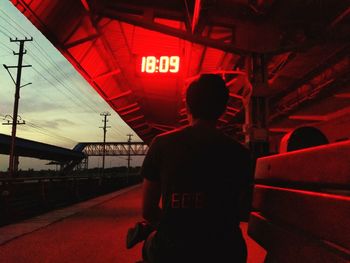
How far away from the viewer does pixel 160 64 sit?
472 inches

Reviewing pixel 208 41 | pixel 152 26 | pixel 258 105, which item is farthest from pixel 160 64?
pixel 258 105

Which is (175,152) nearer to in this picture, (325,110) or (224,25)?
(224,25)

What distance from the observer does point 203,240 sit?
1752 millimetres

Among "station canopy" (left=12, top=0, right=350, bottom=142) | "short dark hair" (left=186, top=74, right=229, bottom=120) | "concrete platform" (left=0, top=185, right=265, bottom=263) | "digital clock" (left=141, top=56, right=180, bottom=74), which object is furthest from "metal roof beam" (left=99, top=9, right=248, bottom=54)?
"short dark hair" (left=186, top=74, right=229, bottom=120)

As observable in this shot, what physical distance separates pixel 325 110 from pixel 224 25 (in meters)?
10.8

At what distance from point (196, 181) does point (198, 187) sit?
0.03 metres

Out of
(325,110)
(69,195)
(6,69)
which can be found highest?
(6,69)

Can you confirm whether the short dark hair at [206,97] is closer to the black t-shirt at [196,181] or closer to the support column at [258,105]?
the black t-shirt at [196,181]

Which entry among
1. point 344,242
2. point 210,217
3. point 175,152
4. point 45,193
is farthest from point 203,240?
point 45,193

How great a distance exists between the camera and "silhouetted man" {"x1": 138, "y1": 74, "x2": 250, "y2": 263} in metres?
1.76

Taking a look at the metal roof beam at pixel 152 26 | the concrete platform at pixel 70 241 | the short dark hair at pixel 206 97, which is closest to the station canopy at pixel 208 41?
the metal roof beam at pixel 152 26

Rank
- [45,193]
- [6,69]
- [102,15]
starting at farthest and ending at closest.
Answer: [6,69] → [45,193] → [102,15]

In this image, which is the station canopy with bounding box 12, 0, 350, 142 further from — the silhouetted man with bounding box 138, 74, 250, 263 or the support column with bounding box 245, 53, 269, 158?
the silhouetted man with bounding box 138, 74, 250, 263

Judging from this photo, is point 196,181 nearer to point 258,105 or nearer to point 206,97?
point 206,97
